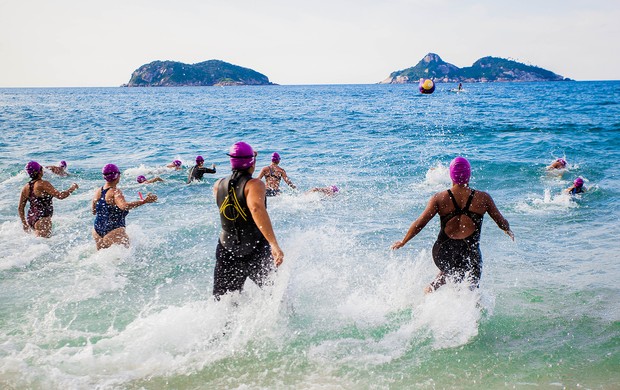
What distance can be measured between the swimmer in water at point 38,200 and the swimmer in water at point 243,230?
4848 millimetres

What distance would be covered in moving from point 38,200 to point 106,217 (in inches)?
78.1

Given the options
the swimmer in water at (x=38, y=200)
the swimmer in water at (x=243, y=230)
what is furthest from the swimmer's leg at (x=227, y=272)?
the swimmer in water at (x=38, y=200)

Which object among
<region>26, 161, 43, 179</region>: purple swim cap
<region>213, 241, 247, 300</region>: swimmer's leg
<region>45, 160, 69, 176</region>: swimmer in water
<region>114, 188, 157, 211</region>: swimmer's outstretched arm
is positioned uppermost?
<region>26, 161, 43, 179</region>: purple swim cap

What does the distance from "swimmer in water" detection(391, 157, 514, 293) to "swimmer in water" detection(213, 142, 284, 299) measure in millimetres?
1660

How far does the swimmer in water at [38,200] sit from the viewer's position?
812 centimetres

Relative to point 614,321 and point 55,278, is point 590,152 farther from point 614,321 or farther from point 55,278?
point 55,278

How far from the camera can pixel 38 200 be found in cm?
831

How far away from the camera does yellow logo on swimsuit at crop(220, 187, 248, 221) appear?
4.35m

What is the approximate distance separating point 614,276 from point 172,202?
9.98 meters

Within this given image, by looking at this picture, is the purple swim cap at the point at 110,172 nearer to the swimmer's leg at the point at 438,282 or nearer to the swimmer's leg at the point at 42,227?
the swimmer's leg at the point at 42,227

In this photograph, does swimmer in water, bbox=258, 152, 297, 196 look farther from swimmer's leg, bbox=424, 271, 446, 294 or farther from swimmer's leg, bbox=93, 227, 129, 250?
swimmer's leg, bbox=424, 271, 446, 294

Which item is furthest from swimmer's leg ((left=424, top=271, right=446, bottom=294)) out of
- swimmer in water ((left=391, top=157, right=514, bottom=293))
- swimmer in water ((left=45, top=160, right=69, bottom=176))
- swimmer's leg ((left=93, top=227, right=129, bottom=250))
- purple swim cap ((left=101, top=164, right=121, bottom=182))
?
swimmer in water ((left=45, top=160, right=69, bottom=176))

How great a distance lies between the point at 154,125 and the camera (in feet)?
120

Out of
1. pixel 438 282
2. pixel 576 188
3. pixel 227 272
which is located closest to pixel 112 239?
pixel 227 272
